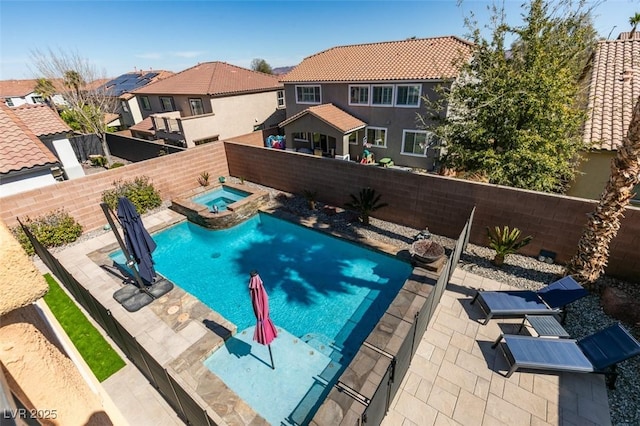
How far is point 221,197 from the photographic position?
18.7 m

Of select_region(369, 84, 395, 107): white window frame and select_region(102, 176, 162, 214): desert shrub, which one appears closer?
select_region(102, 176, 162, 214): desert shrub

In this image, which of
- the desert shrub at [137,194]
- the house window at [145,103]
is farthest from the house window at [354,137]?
the house window at [145,103]

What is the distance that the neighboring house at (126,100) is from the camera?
126 feet

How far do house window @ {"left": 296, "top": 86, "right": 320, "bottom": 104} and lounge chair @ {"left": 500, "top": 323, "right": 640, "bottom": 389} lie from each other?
77.5 feet

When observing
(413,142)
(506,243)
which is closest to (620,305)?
(506,243)

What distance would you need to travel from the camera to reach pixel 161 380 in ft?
21.6

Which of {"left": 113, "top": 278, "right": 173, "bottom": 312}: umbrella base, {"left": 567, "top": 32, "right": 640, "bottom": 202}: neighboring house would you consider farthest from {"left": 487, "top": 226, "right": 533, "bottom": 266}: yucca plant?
{"left": 113, "top": 278, "right": 173, "bottom": 312}: umbrella base

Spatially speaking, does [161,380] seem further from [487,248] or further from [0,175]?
[0,175]

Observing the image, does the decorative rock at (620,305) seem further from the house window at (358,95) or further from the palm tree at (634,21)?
the palm tree at (634,21)

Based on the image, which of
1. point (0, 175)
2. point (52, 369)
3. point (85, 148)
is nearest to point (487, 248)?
point (52, 369)

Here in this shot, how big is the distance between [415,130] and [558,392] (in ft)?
59.5

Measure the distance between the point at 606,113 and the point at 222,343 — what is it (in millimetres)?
19111

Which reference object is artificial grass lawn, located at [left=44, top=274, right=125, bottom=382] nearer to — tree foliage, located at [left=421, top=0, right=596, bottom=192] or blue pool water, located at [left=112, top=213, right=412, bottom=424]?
blue pool water, located at [left=112, top=213, right=412, bottom=424]

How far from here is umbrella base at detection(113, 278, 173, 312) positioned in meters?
9.95
